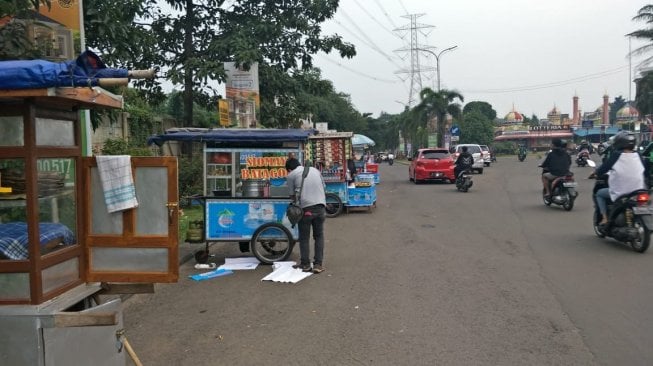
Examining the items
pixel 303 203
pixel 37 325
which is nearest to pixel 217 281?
pixel 303 203

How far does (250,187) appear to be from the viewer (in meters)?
9.20

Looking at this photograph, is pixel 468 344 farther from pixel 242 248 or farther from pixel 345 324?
pixel 242 248

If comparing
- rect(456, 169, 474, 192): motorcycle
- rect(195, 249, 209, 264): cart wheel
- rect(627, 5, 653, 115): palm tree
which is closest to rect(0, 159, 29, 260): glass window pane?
rect(195, 249, 209, 264): cart wheel

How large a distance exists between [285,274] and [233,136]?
2428 mm

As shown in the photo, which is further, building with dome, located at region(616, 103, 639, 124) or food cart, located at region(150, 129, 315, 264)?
building with dome, located at region(616, 103, 639, 124)

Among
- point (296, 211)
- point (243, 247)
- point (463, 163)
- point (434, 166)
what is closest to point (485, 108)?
point (434, 166)

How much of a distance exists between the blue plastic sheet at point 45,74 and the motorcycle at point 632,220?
7939 mm

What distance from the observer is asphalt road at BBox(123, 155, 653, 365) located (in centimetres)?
480

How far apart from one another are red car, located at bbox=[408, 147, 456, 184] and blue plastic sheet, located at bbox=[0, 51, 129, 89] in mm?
21280

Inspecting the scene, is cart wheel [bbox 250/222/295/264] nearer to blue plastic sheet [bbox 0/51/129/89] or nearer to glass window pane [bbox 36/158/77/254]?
glass window pane [bbox 36/158/77/254]

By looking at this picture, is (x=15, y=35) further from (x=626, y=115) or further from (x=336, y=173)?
(x=626, y=115)

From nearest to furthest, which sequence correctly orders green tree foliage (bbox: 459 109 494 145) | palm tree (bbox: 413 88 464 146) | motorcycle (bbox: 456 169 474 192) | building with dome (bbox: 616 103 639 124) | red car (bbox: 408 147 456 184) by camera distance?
motorcycle (bbox: 456 169 474 192) < red car (bbox: 408 147 456 184) < palm tree (bbox: 413 88 464 146) < green tree foliage (bbox: 459 109 494 145) < building with dome (bbox: 616 103 639 124)

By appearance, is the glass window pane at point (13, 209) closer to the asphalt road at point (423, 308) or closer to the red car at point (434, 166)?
the asphalt road at point (423, 308)

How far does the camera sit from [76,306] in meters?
4.06
